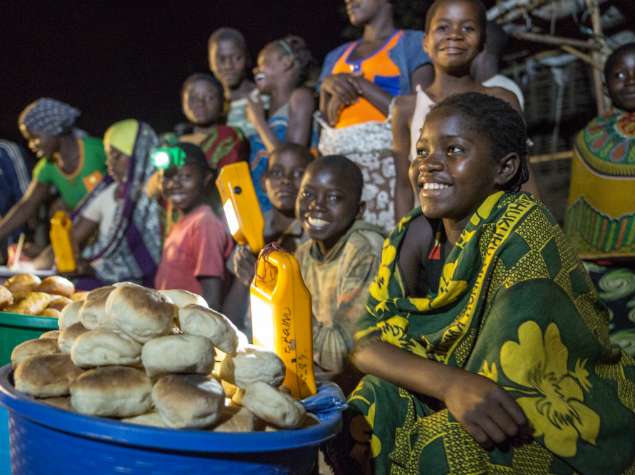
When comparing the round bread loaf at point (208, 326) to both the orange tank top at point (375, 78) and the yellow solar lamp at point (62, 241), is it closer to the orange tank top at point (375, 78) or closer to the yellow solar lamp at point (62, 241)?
the orange tank top at point (375, 78)

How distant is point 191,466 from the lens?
2.98 feet

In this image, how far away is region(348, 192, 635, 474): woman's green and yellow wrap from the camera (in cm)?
121

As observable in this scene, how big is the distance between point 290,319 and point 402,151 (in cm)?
163

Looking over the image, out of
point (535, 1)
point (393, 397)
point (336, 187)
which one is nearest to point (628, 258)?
point (336, 187)

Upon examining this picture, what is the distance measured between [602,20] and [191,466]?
6.47 m

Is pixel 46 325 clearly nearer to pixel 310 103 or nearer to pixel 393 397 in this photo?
pixel 393 397

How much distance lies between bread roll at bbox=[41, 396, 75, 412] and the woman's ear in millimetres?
1267

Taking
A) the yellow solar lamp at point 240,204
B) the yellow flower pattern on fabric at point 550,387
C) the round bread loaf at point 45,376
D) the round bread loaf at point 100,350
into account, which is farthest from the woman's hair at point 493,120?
the round bread loaf at point 45,376

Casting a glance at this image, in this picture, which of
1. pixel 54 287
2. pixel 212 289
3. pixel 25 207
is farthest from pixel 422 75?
pixel 25 207

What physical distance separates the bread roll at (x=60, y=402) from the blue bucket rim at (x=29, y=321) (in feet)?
2.28

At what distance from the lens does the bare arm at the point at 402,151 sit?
2.60 meters

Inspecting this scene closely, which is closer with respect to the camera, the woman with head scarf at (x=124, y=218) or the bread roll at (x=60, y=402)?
the bread roll at (x=60, y=402)

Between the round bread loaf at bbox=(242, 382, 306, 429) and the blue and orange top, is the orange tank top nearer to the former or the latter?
the blue and orange top

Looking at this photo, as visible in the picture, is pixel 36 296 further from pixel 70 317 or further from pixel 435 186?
pixel 435 186
